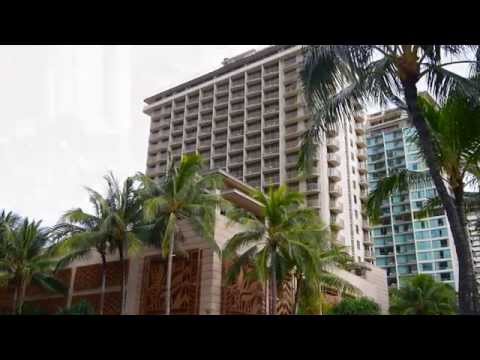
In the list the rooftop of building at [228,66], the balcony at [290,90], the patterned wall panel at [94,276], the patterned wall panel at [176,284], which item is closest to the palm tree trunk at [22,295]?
the patterned wall panel at [94,276]

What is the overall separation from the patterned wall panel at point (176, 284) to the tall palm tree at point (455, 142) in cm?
1161

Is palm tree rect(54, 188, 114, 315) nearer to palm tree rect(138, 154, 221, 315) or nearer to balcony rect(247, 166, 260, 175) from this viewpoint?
palm tree rect(138, 154, 221, 315)

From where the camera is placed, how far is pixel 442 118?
9.81m

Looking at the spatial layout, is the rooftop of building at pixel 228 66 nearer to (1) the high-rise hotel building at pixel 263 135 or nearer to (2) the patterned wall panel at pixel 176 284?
(1) the high-rise hotel building at pixel 263 135

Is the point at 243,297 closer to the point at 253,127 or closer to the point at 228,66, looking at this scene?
the point at 253,127

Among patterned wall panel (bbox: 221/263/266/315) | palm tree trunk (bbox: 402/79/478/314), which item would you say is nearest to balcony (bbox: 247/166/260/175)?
patterned wall panel (bbox: 221/263/266/315)

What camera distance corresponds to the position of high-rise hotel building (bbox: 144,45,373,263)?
2008 inches

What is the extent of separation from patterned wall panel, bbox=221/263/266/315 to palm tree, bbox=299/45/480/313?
1142 centimetres

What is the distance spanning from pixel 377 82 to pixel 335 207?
133 feet

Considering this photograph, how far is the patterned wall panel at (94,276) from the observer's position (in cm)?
2259
